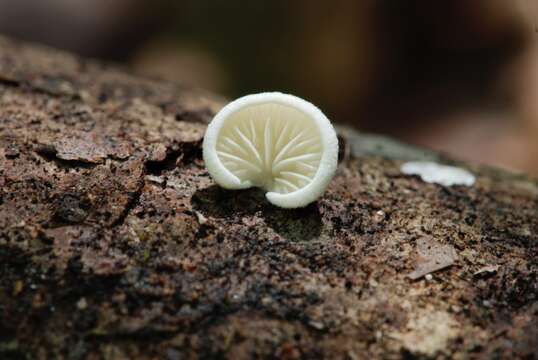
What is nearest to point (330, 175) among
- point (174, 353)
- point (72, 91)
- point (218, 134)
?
point (218, 134)

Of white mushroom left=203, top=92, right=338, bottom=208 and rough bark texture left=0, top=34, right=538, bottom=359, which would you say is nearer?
rough bark texture left=0, top=34, right=538, bottom=359

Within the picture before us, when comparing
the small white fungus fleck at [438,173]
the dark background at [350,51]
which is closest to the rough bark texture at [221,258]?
the small white fungus fleck at [438,173]

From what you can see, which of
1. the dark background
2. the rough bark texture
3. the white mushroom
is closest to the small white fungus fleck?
the rough bark texture

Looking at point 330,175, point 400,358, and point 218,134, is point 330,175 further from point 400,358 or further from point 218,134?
point 400,358

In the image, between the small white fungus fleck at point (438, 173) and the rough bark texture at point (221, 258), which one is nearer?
the rough bark texture at point (221, 258)

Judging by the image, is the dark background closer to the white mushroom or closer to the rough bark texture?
the rough bark texture

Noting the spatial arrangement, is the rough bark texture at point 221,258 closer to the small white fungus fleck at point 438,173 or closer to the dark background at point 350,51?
the small white fungus fleck at point 438,173
